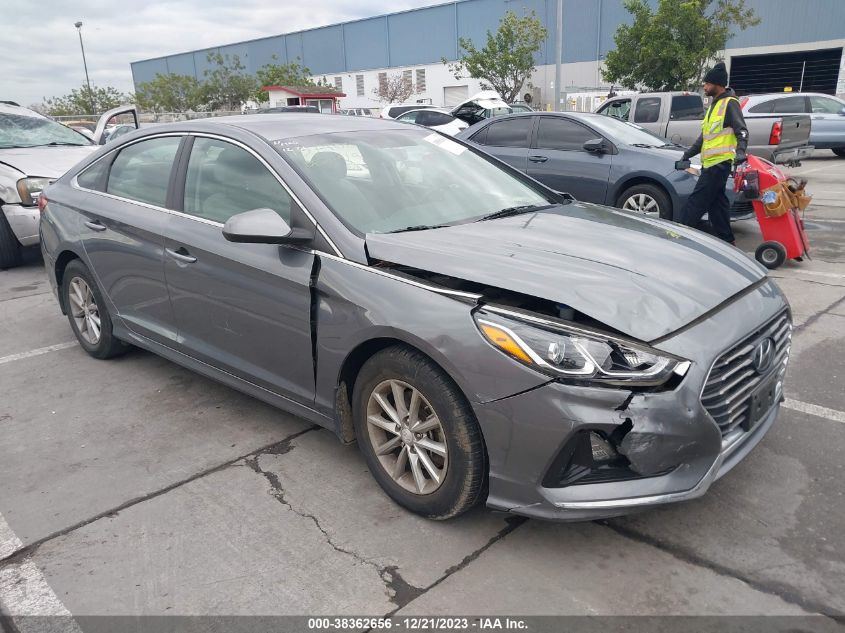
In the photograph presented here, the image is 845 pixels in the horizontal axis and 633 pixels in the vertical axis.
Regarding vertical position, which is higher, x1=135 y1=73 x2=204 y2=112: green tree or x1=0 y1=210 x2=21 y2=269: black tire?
x1=135 y1=73 x2=204 y2=112: green tree

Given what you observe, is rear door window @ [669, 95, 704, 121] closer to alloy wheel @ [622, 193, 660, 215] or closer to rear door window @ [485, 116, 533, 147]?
rear door window @ [485, 116, 533, 147]

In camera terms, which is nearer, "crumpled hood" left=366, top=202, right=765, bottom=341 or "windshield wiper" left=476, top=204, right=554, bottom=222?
"crumpled hood" left=366, top=202, right=765, bottom=341

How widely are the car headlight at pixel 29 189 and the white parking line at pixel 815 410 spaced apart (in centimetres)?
760

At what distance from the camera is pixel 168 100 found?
4928 cm

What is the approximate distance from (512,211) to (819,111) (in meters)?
16.6

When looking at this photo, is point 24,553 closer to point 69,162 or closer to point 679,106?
point 69,162

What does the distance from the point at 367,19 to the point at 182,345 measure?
181ft

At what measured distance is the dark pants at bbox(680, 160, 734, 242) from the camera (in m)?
6.61

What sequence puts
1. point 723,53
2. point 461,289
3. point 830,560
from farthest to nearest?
point 723,53 < point 461,289 < point 830,560

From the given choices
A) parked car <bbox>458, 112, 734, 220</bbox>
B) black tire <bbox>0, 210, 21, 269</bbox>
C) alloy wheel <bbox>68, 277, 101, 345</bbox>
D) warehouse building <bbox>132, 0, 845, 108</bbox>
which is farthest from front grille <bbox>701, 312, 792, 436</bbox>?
warehouse building <bbox>132, 0, 845, 108</bbox>

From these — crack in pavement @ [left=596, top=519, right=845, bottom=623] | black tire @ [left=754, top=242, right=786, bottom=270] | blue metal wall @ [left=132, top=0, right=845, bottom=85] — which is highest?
blue metal wall @ [left=132, top=0, right=845, bottom=85]

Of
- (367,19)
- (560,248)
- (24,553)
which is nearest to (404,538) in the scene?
(560,248)

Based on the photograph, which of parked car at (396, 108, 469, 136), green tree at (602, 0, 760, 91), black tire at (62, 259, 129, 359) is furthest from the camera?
green tree at (602, 0, 760, 91)

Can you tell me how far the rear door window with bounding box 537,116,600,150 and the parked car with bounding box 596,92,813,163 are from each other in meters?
4.63
